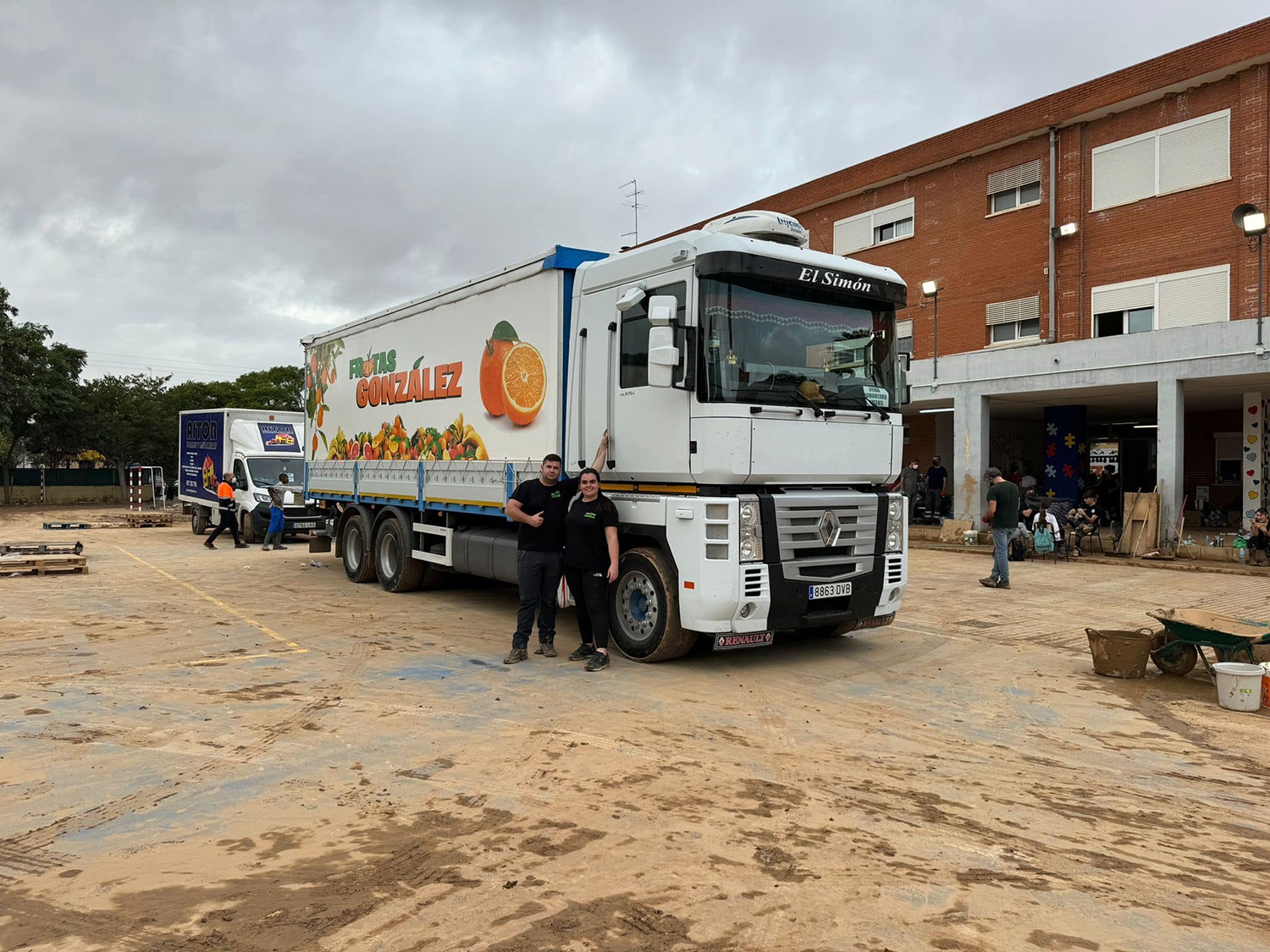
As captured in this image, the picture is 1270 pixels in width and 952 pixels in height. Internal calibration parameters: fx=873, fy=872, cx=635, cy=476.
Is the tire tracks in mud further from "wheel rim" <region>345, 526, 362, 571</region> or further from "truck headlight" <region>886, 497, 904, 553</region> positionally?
"wheel rim" <region>345, 526, 362, 571</region>

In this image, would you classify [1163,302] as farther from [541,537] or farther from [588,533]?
[541,537]

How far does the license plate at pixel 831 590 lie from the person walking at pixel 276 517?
1448 centimetres

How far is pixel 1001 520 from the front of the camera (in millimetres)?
12398

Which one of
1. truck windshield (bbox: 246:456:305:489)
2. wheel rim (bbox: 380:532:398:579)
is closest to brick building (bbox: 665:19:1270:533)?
wheel rim (bbox: 380:532:398:579)

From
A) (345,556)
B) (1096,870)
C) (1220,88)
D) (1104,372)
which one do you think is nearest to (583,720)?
(1096,870)

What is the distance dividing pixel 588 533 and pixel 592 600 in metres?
0.59

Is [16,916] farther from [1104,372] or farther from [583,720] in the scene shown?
[1104,372]

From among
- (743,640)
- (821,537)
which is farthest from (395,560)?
(821,537)

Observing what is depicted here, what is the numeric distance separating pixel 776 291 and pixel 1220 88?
55.8 ft

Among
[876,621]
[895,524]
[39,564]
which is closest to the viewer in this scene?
[895,524]

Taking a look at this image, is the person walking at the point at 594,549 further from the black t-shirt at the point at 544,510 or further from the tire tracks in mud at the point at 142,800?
the tire tracks in mud at the point at 142,800

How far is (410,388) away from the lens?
11344 millimetres

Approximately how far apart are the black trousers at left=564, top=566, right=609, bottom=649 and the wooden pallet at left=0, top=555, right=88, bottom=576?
10670 mm

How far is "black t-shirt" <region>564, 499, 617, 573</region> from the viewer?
749 cm
